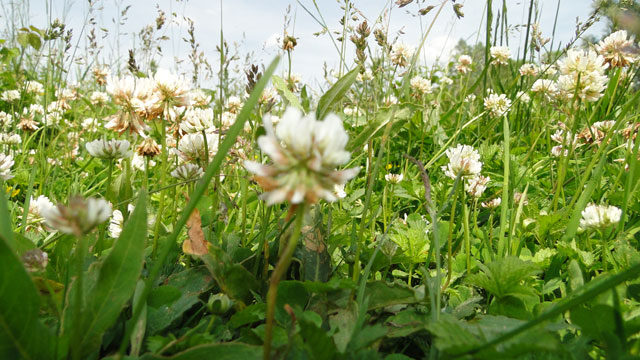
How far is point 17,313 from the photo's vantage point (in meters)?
0.58

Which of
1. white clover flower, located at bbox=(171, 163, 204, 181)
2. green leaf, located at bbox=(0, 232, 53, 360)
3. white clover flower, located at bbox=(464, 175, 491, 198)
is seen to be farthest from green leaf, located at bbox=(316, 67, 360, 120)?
white clover flower, located at bbox=(464, 175, 491, 198)

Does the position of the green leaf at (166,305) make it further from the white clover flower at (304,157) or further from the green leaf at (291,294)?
the white clover flower at (304,157)

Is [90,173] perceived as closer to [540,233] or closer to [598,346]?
[540,233]

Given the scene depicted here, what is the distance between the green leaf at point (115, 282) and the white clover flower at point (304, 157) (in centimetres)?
28

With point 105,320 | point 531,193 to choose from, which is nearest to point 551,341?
point 105,320

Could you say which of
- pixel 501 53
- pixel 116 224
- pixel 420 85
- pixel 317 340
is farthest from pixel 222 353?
pixel 501 53

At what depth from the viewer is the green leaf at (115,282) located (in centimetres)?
66

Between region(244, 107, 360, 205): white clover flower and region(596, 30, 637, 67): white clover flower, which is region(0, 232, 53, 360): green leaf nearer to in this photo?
region(244, 107, 360, 205): white clover flower

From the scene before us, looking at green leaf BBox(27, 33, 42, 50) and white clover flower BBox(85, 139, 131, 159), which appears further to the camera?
green leaf BBox(27, 33, 42, 50)

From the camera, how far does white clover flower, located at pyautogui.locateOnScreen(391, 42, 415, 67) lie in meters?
2.51

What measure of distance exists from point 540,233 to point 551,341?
82 centimetres

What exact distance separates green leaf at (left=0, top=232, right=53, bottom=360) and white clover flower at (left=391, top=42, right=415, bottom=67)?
6.92 feet

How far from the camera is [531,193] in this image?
6.14 ft

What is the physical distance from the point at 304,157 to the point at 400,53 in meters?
2.22
